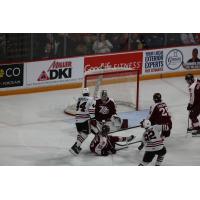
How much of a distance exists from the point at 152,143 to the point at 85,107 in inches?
27.5

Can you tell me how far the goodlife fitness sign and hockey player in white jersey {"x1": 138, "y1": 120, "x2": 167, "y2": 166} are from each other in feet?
2.71

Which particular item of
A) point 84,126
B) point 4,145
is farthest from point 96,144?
point 4,145

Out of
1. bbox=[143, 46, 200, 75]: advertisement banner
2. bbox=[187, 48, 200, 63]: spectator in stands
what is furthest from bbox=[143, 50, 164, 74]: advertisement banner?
bbox=[187, 48, 200, 63]: spectator in stands

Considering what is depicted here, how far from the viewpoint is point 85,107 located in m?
10.3

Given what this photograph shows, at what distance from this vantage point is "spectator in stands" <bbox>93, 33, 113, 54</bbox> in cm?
1056

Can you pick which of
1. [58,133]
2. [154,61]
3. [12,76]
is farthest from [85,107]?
[154,61]

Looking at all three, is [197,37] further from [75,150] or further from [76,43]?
[75,150]

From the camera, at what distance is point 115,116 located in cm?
1038

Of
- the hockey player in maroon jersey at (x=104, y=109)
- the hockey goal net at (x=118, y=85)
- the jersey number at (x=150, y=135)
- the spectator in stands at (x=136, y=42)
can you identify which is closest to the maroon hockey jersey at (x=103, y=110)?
the hockey player in maroon jersey at (x=104, y=109)

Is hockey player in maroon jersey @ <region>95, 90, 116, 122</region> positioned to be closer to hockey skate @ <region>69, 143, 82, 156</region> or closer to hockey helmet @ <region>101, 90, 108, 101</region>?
hockey helmet @ <region>101, 90, 108, 101</region>

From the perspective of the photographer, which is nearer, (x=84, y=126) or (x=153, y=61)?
(x=84, y=126)

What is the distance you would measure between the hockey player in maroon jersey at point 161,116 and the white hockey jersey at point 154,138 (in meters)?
0.05
